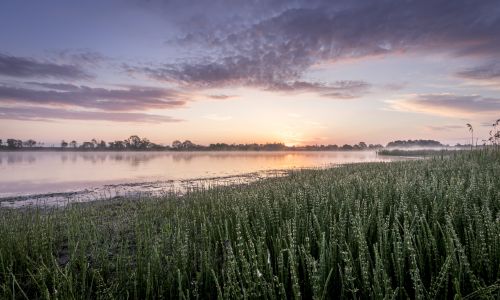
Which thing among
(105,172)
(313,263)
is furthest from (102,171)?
(313,263)

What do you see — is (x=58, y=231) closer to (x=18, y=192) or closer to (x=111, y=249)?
(x=111, y=249)

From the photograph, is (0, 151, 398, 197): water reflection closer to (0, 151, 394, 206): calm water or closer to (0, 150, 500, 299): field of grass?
(0, 151, 394, 206): calm water

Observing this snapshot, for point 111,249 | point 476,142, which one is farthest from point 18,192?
point 476,142

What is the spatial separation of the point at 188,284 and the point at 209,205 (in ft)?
16.5

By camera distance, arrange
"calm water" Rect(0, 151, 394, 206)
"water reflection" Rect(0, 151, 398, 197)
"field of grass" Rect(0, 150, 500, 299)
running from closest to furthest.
Result: "field of grass" Rect(0, 150, 500, 299) < "calm water" Rect(0, 151, 394, 206) < "water reflection" Rect(0, 151, 398, 197)

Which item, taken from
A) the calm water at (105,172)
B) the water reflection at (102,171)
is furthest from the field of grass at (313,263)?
the water reflection at (102,171)

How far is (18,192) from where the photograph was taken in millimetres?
17750

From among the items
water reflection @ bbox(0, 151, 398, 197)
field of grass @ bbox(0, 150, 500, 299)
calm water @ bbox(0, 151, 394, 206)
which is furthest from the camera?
water reflection @ bbox(0, 151, 398, 197)

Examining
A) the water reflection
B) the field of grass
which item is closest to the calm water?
the water reflection

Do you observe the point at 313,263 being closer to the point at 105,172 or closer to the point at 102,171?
the point at 105,172

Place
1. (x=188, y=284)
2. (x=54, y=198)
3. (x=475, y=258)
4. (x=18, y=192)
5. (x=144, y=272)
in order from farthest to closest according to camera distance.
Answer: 1. (x=18, y=192)
2. (x=54, y=198)
3. (x=144, y=272)
4. (x=188, y=284)
5. (x=475, y=258)

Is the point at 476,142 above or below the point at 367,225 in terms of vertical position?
above

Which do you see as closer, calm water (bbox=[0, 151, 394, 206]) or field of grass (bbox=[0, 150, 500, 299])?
field of grass (bbox=[0, 150, 500, 299])

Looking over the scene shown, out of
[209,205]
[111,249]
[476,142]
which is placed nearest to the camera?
[111,249]
